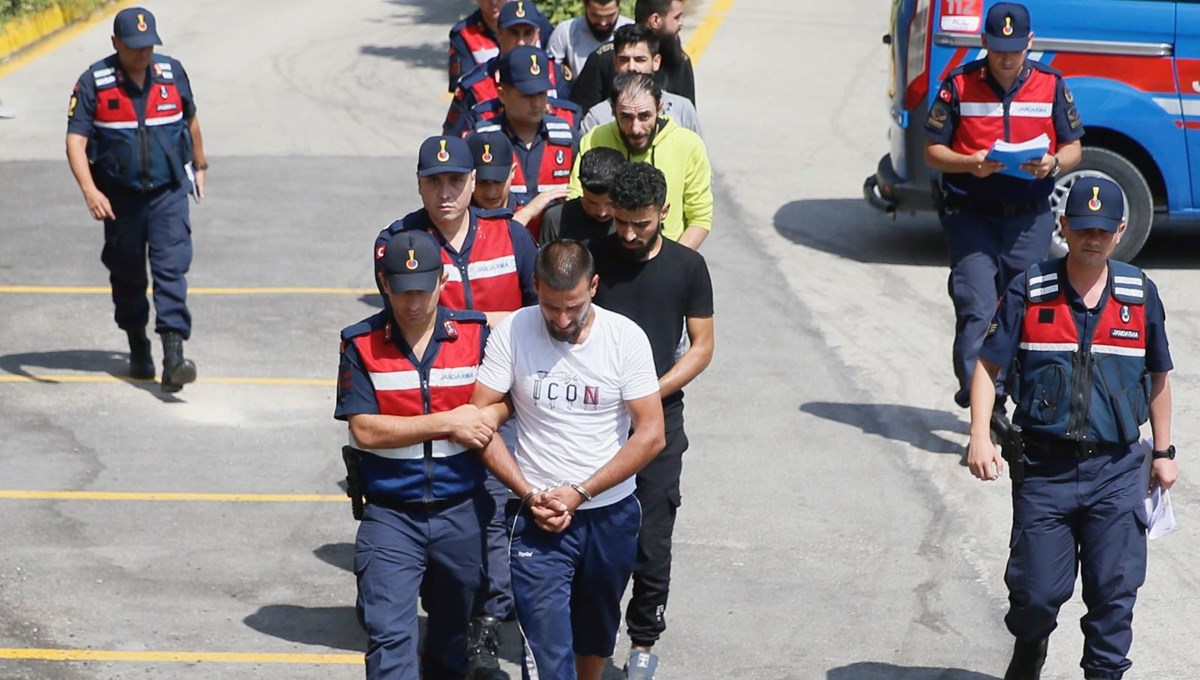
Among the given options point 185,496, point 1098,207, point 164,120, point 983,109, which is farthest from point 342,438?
point 1098,207

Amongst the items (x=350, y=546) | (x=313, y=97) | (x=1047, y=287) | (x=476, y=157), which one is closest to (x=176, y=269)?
(x=350, y=546)

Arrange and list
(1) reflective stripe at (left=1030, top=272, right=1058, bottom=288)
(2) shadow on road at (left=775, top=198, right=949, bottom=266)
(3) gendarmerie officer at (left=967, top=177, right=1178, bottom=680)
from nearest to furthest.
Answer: (3) gendarmerie officer at (left=967, top=177, right=1178, bottom=680) < (1) reflective stripe at (left=1030, top=272, right=1058, bottom=288) < (2) shadow on road at (left=775, top=198, right=949, bottom=266)

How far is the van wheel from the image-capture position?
12.0m

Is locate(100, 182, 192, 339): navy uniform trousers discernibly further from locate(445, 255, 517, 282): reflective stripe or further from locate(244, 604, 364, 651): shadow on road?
locate(445, 255, 517, 282): reflective stripe

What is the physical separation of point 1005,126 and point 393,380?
13.4 ft

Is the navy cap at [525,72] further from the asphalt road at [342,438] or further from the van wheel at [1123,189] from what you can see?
the van wheel at [1123,189]

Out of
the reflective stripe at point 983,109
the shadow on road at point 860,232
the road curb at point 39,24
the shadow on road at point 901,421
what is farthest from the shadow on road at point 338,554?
the road curb at point 39,24

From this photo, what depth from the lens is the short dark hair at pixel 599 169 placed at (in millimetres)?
6414

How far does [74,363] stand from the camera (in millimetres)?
10680

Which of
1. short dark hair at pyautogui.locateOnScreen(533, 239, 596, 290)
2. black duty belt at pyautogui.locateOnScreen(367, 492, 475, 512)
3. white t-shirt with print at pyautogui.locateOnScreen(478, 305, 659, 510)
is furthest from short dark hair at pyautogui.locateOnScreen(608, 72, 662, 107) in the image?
black duty belt at pyautogui.locateOnScreen(367, 492, 475, 512)

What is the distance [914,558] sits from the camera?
780 cm

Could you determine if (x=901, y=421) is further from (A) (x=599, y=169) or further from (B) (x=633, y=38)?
(A) (x=599, y=169)

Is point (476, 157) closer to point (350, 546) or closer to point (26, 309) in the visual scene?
point (350, 546)

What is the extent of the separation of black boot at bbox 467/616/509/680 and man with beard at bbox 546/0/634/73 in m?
4.60
